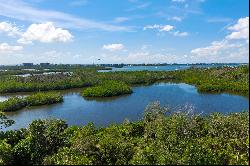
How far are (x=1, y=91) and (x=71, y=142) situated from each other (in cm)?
5523

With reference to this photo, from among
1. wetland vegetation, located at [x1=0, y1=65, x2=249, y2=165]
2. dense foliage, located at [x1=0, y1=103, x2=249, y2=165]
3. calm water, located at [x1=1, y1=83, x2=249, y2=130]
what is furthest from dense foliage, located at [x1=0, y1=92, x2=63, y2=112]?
dense foliage, located at [x1=0, y1=103, x2=249, y2=165]

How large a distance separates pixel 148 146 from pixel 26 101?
37.6 meters

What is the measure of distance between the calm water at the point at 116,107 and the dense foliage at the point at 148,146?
605 inches

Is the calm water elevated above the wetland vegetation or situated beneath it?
situated beneath

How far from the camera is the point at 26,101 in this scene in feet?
186

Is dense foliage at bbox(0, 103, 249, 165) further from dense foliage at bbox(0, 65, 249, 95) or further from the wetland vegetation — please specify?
dense foliage at bbox(0, 65, 249, 95)

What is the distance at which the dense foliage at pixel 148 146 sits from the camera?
62.2 ft

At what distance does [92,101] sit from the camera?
2418 inches

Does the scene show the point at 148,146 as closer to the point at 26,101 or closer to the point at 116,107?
the point at 116,107

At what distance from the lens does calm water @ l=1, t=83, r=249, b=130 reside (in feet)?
149

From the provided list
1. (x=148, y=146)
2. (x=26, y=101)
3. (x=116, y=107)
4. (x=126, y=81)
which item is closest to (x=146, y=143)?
(x=148, y=146)

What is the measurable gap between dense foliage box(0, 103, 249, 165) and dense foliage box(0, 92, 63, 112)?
79.7ft

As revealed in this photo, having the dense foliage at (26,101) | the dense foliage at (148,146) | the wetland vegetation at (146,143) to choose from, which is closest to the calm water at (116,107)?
the dense foliage at (26,101)

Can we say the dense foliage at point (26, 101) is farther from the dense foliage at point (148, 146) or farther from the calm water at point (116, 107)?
the dense foliage at point (148, 146)
